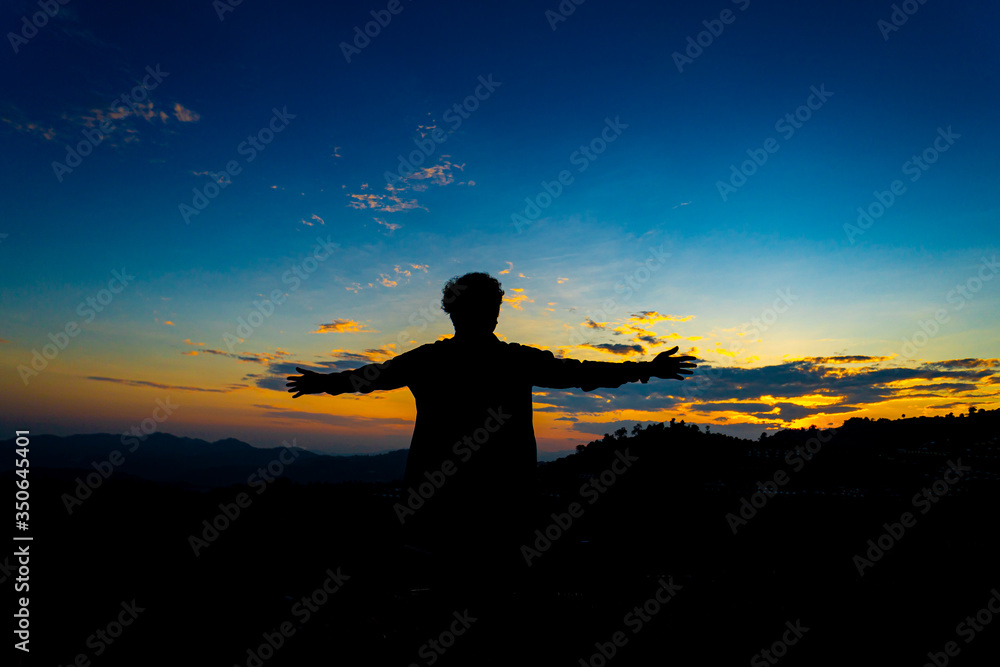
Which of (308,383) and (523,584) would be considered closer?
(523,584)

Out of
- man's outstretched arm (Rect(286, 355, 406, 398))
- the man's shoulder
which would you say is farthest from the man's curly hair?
man's outstretched arm (Rect(286, 355, 406, 398))

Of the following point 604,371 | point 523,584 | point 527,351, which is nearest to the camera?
point 523,584

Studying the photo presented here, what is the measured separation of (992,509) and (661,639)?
14.2m

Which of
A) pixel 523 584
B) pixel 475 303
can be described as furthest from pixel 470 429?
pixel 523 584

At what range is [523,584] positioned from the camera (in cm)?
355

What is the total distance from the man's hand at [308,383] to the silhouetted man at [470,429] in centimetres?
53

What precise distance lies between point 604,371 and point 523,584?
1791 mm

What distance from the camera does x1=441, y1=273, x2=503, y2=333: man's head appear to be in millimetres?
3912

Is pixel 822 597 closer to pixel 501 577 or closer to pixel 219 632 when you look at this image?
pixel 501 577

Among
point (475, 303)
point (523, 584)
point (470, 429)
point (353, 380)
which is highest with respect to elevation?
point (475, 303)

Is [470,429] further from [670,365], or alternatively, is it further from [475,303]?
[670,365]

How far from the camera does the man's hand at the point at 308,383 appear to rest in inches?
168

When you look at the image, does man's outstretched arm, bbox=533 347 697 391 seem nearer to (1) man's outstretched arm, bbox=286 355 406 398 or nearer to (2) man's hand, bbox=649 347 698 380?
(2) man's hand, bbox=649 347 698 380

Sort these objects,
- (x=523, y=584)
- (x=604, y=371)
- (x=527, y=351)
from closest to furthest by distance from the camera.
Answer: (x=523, y=584) → (x=527, y=351) → (x=604, y=371)
